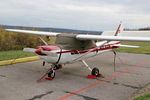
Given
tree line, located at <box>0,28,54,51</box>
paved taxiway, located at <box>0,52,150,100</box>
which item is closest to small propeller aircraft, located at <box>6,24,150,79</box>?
paved taxiway, located at <box>0,52,150,100</box>

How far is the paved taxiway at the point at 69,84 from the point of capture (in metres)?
5.97

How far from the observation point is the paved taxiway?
5.97 m

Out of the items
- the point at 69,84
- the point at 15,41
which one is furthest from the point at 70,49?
the point at 15,41

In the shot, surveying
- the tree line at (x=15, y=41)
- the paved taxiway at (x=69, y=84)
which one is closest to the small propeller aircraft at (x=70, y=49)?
the paved taxiway at (x=69, y=84)

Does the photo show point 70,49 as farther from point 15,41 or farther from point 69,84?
point 15,41

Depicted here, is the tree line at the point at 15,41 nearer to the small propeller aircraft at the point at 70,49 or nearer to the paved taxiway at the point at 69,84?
the paved taxiway at the point at 69,84

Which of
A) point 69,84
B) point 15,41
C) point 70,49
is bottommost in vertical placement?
point 69,84

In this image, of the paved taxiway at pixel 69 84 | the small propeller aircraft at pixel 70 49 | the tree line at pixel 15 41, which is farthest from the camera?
the tree line at pixel 15 41

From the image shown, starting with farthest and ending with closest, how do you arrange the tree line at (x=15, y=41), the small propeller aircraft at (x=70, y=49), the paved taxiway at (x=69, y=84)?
the tree line at (x=15, y=41)
the small propeller aircraft at (x=70, y=49)
the paved taxiway at (x=69, y=84)

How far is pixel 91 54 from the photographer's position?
934cm

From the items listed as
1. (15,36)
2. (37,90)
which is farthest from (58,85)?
(15,36)

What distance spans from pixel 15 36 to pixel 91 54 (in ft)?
35.3

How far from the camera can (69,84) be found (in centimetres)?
736

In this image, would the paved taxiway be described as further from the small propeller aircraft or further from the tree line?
the tree line
